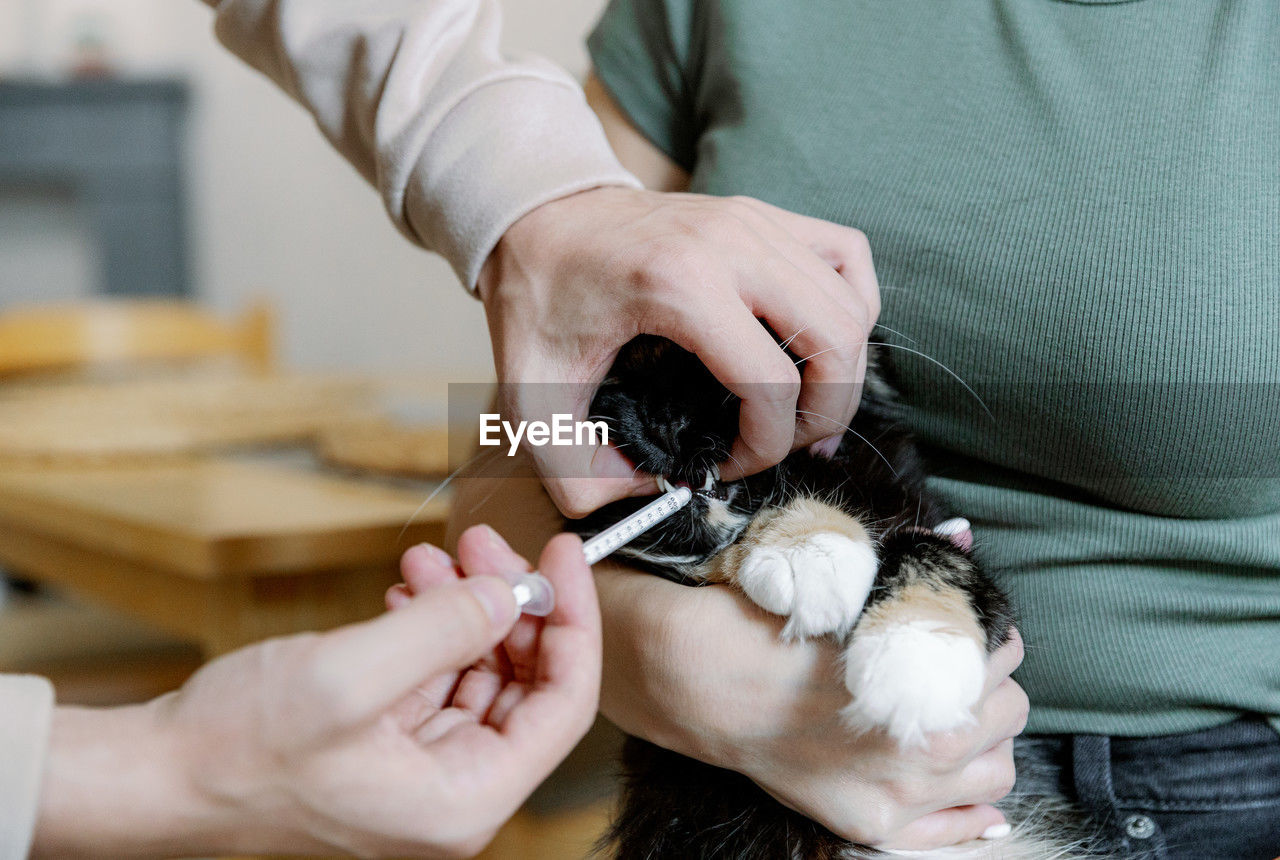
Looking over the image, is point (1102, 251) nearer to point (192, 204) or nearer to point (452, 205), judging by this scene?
point (452, 205)

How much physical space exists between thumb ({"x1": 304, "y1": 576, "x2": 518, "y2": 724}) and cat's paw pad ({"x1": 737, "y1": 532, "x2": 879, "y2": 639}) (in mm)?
221

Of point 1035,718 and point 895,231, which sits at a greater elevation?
point 895,231

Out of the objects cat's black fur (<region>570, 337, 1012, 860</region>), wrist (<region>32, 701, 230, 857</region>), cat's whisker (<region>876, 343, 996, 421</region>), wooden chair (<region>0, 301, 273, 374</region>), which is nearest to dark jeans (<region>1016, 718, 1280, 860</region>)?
cat's black fur (<region>570, 337, 1012, 860</region>)

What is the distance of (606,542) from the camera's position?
26.0 inches

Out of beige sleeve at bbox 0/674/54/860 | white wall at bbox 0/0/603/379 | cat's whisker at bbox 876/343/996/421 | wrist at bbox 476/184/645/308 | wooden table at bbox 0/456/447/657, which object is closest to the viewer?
beige sleeve at bbox 0/674/54/860

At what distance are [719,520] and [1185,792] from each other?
38cm

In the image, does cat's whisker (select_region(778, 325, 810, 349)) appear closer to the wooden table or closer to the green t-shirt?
the green t-shirt

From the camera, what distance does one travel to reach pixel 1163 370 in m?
0.68

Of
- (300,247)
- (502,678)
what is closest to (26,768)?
(502,678)

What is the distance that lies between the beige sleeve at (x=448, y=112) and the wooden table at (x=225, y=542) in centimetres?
52

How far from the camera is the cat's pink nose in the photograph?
74 centimetres

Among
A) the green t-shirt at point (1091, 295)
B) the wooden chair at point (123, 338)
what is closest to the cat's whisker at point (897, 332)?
the green t-shirt at point (1091, 295)

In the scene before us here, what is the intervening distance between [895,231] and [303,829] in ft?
1.85

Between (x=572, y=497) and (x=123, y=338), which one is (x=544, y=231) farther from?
(x=123, y=338)
